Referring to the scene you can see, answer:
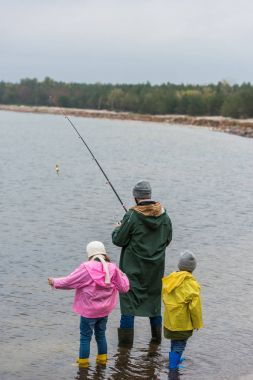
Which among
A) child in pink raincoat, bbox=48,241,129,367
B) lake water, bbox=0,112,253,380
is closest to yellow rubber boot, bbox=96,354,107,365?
lake water, bbox=0,112,253,380

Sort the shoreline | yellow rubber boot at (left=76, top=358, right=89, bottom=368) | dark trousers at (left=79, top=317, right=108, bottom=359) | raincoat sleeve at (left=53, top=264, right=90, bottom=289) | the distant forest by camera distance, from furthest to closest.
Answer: the distant forest → the shoreline → yellow rubber boot at (left=76, top=358, right=89, bottom=368) → dark trousers at (left=79, top=317, right=108, bottom=359) → raincoat sleeve at (left=53, top=264, right=90, bottom=289)

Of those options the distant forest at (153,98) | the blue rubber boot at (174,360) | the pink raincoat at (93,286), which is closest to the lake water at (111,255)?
the blue rubber boot at (174,360)

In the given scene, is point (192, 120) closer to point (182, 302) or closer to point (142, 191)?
point (142, 191)

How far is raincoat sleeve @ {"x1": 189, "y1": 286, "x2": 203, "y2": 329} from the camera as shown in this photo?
678cm

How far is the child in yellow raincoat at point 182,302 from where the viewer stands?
679 cm

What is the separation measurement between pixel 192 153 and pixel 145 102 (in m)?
83.2

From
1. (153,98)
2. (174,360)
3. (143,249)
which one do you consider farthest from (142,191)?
(153,98)

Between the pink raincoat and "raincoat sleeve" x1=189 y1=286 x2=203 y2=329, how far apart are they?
24.9 inches

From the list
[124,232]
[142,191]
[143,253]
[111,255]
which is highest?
[142,191]

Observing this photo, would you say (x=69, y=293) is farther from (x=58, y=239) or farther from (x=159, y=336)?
(x=58, y=239)

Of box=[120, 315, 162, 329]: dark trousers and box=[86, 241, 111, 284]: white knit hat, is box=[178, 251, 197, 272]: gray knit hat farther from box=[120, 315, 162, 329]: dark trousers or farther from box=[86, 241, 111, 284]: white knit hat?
box=[120, 315, 162, 329]: dark trousers

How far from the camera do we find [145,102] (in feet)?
428

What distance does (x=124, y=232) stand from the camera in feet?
24.2

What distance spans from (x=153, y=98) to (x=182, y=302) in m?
122
